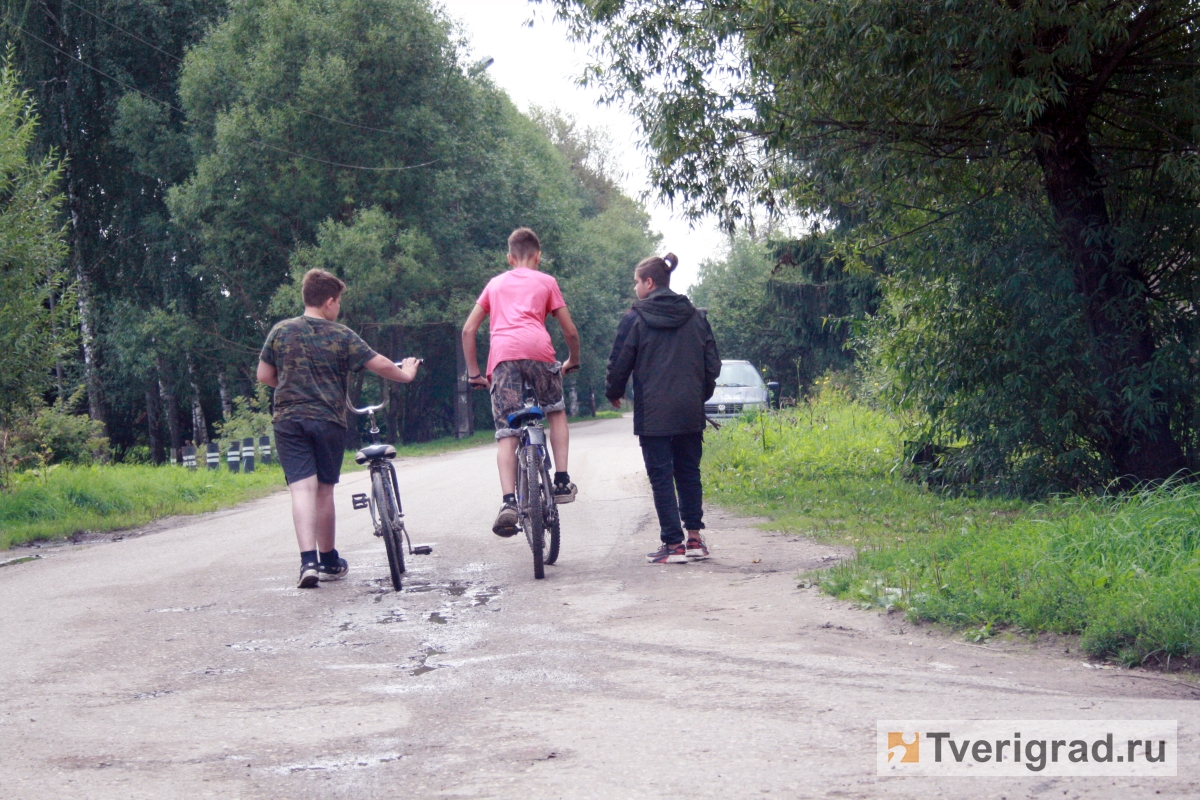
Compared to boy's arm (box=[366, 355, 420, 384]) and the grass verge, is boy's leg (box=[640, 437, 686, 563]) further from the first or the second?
the grass verge

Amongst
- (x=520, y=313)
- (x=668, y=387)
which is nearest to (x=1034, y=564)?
(x=668, y=387)

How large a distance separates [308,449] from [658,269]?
2691 mm

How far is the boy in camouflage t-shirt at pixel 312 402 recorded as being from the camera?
281 inches

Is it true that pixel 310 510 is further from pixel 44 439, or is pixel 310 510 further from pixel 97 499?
pixel 44 439

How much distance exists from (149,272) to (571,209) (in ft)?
53.6

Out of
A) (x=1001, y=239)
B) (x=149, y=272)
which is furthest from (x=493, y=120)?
(x=1001, y=239)

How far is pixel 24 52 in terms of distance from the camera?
3222 cm

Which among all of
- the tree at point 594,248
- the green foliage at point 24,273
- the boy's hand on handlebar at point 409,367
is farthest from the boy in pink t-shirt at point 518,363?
the tree at point 594,248

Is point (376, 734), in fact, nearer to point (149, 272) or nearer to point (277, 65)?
point (277, 65)

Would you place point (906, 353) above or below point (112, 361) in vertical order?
below

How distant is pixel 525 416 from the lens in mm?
7293

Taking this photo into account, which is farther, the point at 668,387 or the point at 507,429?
the point at 668,387

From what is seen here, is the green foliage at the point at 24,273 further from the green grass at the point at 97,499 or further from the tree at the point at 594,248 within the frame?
the tree at the point at 594,248

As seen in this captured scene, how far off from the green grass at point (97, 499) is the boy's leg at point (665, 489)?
691 cm
